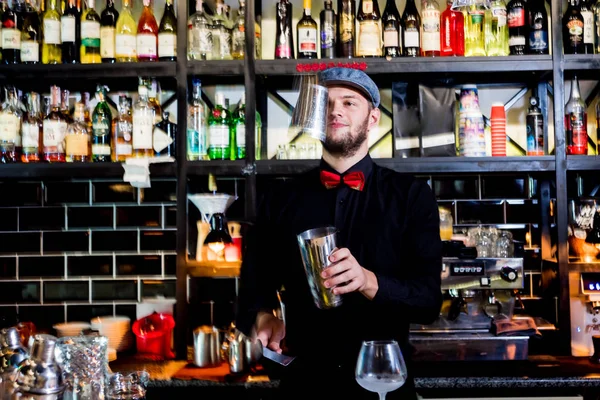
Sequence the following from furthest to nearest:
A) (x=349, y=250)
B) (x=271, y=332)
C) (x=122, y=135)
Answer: (x=122, y=135)
(x=349, y=250)
(x=271, y=332)

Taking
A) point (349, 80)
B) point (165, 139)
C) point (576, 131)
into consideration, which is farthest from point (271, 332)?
point (576, 131)

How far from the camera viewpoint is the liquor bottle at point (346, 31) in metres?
2.82

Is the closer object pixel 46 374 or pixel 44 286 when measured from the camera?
pixel 46 374

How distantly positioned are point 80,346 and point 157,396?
90 centimetres

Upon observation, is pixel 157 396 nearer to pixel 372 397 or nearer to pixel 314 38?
pixel 372 397

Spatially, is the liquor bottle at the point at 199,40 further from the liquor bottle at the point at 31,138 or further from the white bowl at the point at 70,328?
the white bowl at the point at 70,328

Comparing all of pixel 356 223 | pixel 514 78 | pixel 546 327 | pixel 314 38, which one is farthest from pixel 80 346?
pixel 514 78

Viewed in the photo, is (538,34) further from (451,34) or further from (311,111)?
(311,111)

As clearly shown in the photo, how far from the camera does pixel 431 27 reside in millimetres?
2758

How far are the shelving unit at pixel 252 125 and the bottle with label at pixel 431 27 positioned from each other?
0.07 m

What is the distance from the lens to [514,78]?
3.05 m

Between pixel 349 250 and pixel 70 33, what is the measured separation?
65.8 inches

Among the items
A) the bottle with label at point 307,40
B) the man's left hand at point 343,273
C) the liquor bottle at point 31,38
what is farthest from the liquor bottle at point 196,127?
the man's left hand at point 343,273

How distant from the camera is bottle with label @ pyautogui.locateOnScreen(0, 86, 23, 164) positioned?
2.89 m
